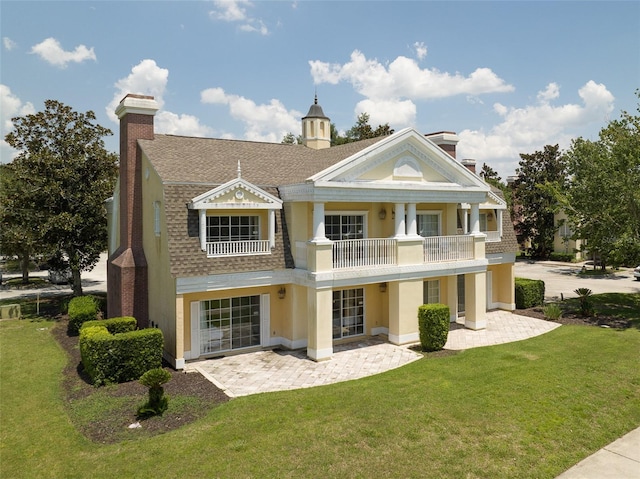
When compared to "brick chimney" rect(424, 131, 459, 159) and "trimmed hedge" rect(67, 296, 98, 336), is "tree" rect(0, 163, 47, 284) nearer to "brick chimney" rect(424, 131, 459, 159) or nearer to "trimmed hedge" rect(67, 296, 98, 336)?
"trimmed hedge" rect(67, 296, 98, 336)

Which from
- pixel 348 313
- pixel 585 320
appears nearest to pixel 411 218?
pixel 348 313

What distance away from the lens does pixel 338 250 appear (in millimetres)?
17766

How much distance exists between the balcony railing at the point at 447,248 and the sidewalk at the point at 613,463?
10584 millimetres

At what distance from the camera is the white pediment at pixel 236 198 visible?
16.0 meters

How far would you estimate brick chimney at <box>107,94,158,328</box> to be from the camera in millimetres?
19000

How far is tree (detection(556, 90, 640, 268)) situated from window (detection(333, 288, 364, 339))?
42.4ft

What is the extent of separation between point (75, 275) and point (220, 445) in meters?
20.4

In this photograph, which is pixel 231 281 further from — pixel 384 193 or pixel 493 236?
pixel 493 236

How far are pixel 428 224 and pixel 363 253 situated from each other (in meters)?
5.44

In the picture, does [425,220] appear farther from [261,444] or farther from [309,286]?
[261,444]

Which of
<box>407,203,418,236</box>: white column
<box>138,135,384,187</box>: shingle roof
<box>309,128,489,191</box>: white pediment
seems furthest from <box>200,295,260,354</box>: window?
<box>407,203,418,236</box>: white column

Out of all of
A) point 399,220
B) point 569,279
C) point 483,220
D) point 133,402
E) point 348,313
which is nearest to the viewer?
point 133,402

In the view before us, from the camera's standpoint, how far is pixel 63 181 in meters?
24.0

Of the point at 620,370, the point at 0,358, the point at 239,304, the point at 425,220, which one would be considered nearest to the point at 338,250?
the point at 239,304
